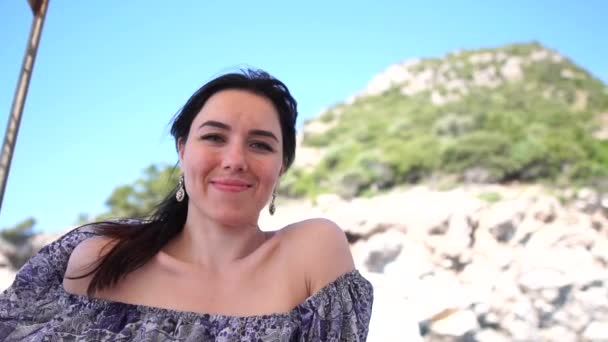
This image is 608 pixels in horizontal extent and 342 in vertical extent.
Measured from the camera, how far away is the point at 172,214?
1.43 metres

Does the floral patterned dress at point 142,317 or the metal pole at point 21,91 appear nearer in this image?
the floral patterned dress at point 142,317

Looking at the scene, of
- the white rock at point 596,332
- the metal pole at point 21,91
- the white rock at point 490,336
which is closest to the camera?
the metal pole at point 21,91

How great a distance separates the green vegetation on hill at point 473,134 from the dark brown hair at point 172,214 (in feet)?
38.4

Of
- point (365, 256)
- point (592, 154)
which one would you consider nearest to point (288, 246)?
point (365, 256)

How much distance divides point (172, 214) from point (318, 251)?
39 centimetres

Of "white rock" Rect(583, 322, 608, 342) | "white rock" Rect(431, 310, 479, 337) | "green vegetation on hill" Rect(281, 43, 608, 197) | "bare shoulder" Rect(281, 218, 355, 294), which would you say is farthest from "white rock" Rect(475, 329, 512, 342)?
"green vegetation on hill" Rect(281, 43, 608, 197)

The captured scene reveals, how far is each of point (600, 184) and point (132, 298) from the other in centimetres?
1202

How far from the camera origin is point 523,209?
627cm

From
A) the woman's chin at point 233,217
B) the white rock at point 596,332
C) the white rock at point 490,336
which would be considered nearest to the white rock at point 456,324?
the white rock at point 490,336

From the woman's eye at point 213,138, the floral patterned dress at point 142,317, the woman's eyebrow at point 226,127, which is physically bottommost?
the floral patterned dress at point 142,317

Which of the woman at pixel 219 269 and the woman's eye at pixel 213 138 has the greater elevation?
the woman's eye at pixel 213 138

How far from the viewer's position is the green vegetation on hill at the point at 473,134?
13484 millimetres

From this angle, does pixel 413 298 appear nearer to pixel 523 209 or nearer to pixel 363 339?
pixel 363 339

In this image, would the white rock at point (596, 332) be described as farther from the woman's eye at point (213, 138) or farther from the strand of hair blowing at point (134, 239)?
the woman's eye at point (213, 138)
